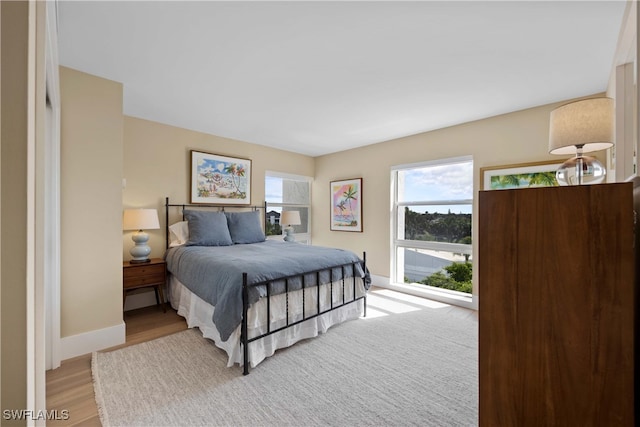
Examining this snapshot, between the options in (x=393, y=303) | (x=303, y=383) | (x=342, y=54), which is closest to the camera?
(x=303, y=383)

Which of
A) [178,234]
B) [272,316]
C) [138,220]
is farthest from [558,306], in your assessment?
[178,234]

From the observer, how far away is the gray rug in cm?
160

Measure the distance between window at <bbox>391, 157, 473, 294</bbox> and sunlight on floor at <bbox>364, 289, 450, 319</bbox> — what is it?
1.18 ft

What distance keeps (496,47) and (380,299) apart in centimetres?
307

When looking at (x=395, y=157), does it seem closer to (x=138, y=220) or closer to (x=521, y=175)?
(x=521, y=175)

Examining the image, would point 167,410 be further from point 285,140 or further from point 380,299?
point 285,140

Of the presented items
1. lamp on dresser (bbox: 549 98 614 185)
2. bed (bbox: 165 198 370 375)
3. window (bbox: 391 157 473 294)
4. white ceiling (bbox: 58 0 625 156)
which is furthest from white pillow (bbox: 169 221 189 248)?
lamp on dresser (bbox: 549 98 614 185)

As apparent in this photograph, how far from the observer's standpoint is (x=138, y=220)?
9.78ft

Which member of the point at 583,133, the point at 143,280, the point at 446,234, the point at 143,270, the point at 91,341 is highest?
the point at 583,133

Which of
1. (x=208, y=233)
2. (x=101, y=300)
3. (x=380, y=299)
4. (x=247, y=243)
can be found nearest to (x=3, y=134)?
(x=101, y=300)

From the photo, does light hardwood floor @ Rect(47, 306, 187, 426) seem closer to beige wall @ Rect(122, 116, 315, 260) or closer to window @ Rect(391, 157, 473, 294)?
beige wall @ Rect(122, 116, 315, 260)

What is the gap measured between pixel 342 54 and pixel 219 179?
2704mm

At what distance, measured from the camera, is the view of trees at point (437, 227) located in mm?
3619

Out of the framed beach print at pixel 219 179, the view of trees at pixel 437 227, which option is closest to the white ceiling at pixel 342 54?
the framed beach print at pixel 219 179
